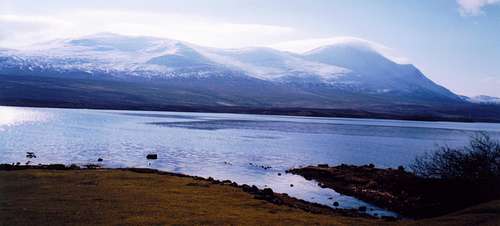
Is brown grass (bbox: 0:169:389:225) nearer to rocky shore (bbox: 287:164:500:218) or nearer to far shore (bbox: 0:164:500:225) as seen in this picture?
far shore (bbox: 0:164:500:225)

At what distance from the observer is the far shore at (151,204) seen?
1355 inches

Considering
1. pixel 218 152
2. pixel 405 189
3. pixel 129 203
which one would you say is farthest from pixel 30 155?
pixel 405 189

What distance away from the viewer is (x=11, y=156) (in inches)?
3029

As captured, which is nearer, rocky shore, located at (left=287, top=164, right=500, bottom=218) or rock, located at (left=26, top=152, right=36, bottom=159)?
rocky shore, located at (left=287, top=164, right=500, bottom=218)

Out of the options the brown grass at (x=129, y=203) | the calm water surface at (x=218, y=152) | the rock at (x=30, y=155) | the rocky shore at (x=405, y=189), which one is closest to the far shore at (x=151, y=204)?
the brown grass at (x=129, y=203)

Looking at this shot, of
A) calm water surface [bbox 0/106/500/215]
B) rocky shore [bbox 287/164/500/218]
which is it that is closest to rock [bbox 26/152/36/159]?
calm water surface [bbox 0/106/500/215]

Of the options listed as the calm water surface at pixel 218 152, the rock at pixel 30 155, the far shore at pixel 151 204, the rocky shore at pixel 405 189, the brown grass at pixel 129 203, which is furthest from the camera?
the rock at pixel 30 155

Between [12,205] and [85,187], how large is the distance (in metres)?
11.4

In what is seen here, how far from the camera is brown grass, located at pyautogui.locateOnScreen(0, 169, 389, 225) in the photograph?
112 feet

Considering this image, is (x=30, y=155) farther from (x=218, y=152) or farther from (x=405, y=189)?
(x=405, y=189)

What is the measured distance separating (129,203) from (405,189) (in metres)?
34.9

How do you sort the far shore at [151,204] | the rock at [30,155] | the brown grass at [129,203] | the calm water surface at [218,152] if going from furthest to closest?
the rock at [30,155] < the calm water surface at [218,152] < the far shore at [151,204] < the brown grass at [129,203]

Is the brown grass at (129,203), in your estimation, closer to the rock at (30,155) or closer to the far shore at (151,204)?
the far shore at (151,204)

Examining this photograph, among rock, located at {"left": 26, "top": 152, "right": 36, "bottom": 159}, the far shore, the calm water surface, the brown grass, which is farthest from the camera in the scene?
rock, located at {"left": 26, "top": 152, "right": 36, "bottom": 159}
